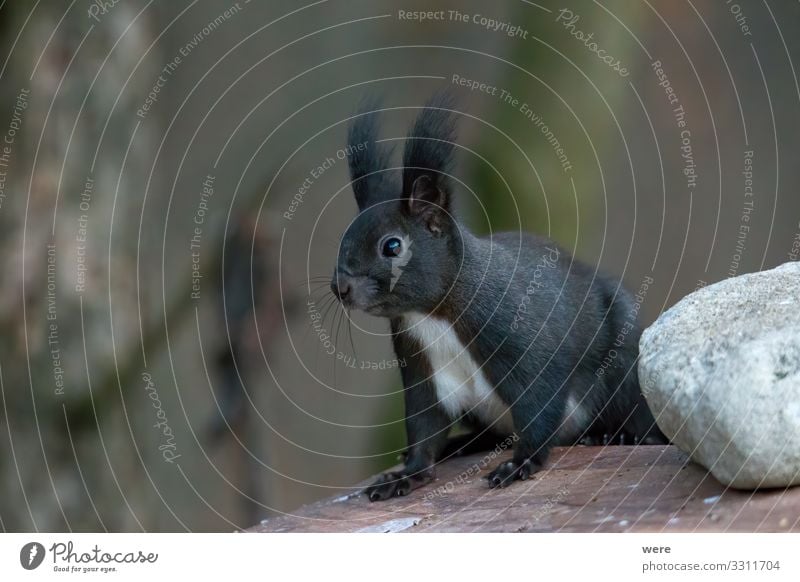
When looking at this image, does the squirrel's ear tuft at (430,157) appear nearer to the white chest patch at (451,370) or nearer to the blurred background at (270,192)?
the white chest patch at (451,370)

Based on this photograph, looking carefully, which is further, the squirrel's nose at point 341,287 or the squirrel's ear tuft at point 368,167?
the squirrel's ear tuft at point 368,167

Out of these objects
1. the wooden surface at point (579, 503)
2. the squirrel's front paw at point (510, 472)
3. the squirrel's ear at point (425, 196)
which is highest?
the squirrel's ear at point (425, 196)

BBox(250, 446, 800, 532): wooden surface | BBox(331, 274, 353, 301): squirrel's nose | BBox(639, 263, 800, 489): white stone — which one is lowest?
BBox(250, 446, 800, 532): wooden surface

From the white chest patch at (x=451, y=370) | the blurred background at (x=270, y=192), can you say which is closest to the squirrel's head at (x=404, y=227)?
the white chest patch at (x=451, y=370)

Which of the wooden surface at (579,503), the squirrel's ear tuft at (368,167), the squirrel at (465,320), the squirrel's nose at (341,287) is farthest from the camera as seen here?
the squirrel's ear tuft at (368,167)

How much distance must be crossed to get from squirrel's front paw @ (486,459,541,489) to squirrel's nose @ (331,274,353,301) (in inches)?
33.2

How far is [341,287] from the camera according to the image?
3.90 m

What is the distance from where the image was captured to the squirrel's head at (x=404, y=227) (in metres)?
3.96

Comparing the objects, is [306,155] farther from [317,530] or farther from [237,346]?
[317,530]

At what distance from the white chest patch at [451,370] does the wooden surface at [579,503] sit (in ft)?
0.83

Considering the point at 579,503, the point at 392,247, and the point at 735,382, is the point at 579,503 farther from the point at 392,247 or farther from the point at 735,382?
the point at 392,247

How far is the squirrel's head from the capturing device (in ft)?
13.0

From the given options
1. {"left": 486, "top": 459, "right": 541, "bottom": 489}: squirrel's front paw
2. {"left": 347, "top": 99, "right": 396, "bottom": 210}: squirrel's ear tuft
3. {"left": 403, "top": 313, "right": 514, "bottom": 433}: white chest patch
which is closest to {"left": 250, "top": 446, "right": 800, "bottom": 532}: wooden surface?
{"left": 486, "top": 459, "right": 541, "bottom": 489}: squirrel's front paw

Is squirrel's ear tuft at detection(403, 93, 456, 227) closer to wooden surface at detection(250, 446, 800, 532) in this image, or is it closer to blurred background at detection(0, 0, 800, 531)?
blurred background at detection(0, 0, 800, 531)
